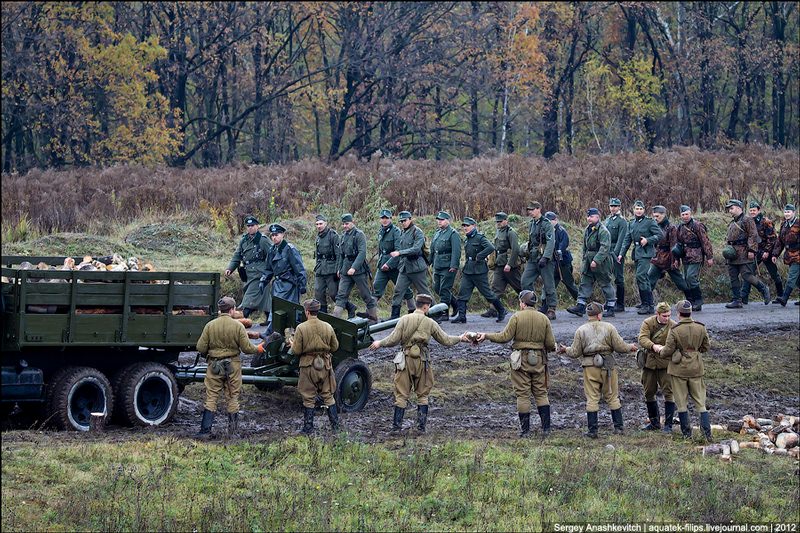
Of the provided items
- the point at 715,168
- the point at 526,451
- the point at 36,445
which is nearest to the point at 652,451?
the point at 526,451

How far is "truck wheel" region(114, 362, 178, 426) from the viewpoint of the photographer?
1365cm

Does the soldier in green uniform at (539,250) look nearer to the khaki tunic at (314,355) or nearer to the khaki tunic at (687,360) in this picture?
the khaki tunic at (687,360)

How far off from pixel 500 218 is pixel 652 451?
7163 mm

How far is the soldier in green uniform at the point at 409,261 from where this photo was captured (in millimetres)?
19625

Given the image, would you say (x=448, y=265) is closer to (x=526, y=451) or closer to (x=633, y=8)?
(x=526, y=451)

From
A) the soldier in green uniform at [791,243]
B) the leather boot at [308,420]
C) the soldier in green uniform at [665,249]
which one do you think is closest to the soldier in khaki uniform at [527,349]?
the leather boot at [308,420]

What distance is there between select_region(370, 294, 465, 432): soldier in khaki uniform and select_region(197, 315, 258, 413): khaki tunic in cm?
172

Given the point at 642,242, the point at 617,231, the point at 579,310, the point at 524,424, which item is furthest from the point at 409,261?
the point at 524,424

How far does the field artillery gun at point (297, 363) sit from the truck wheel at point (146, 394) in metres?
0.40

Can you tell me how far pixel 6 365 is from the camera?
12977mm

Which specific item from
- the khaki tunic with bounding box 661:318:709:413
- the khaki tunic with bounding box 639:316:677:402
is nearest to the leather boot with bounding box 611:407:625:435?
the khaki tunic with bounding box 639:316:677:402

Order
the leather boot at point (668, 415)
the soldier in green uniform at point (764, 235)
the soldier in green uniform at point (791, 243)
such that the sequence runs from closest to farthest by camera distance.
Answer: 1. the leather boot at point (668, 415)
2. the soldier in green uniform at point (791, 243)
3. the soldier in green uniform at point (764, 235)

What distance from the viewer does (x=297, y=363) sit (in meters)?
14.7

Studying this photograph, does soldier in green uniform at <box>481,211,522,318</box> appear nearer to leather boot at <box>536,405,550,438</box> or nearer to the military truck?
leather boot at <box>536,405,550,438</box>
